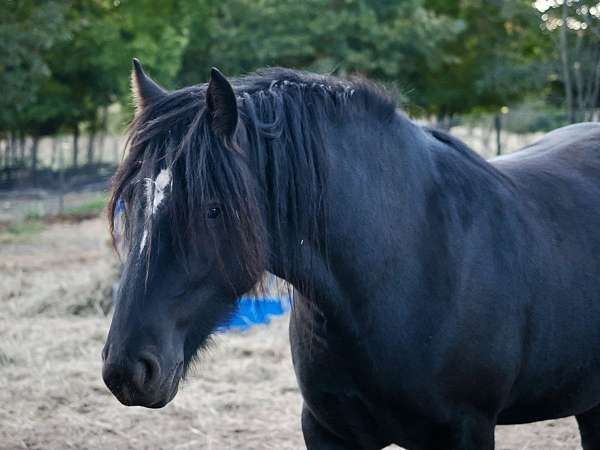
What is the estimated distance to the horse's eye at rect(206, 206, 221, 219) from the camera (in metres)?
2.14

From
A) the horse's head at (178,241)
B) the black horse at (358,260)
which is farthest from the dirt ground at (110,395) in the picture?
the horse's head at (178,241)

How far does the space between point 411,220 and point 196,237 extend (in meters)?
0.78

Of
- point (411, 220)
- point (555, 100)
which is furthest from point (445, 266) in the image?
point (555, 100)

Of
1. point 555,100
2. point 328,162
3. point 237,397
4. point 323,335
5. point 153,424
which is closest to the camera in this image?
point 328,162

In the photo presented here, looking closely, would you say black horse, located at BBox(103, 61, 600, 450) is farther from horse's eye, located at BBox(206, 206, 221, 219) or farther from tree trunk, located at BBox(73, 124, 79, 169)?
tree trunk, located at BBox(73, 124, 79, 169)

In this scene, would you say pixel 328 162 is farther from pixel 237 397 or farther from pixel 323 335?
pixel 237 397

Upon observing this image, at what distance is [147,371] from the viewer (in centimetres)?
204

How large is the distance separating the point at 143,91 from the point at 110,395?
10.8 feet

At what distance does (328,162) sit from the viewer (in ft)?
7.91

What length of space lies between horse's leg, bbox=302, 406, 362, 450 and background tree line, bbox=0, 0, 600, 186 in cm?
1609

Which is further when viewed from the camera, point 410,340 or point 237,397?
point 237,397

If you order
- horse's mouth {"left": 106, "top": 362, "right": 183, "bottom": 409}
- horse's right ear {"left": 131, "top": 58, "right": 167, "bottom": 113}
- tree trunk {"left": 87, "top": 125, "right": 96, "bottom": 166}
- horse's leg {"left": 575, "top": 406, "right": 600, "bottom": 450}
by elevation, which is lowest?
tree trunk {"left": 87, "top": 125, "right": 96, "bottom": 166}

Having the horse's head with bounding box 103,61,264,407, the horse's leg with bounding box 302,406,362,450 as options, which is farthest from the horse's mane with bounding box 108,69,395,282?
the horse's leg with bounding box 302,406,362,450

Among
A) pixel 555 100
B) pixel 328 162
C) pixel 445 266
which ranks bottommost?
pixel 555 100
